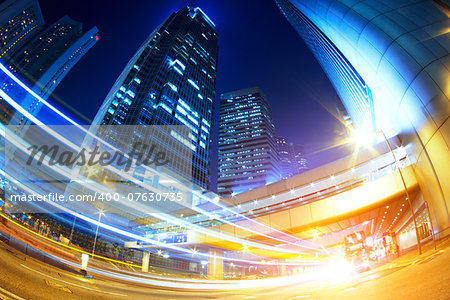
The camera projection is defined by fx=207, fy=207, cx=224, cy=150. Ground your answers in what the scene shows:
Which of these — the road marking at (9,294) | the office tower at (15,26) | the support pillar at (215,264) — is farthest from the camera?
the office tower at (15,26)

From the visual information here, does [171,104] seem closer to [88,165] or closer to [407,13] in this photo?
[88,165]

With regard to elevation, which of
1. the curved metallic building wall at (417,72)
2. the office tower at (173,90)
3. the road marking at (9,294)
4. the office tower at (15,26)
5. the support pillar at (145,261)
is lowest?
the support pillar at (145,261)

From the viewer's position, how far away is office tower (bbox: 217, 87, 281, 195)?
151625mm

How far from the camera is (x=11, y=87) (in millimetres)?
109438

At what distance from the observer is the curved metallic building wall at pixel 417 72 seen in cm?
1259

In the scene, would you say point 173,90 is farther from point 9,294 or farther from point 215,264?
point 9,294

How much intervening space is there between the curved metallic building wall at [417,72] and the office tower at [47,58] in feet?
502

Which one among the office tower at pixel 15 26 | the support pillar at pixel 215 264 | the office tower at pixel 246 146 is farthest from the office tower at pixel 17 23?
the support pillar at pixel 215 264

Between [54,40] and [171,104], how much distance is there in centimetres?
13355

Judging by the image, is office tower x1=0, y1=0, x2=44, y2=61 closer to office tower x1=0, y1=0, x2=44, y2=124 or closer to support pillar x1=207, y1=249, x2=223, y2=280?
office tower x1=0, y1=0, x2=44, y2=124

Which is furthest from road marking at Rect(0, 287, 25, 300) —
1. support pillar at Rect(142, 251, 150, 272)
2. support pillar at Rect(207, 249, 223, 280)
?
support pillar at Rect(142, 251, 150, 272)

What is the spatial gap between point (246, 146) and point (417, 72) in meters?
155

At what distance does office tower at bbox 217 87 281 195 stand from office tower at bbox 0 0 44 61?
142 meters

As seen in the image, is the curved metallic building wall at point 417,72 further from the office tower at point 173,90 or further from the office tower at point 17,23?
the office tower at point 17,23
